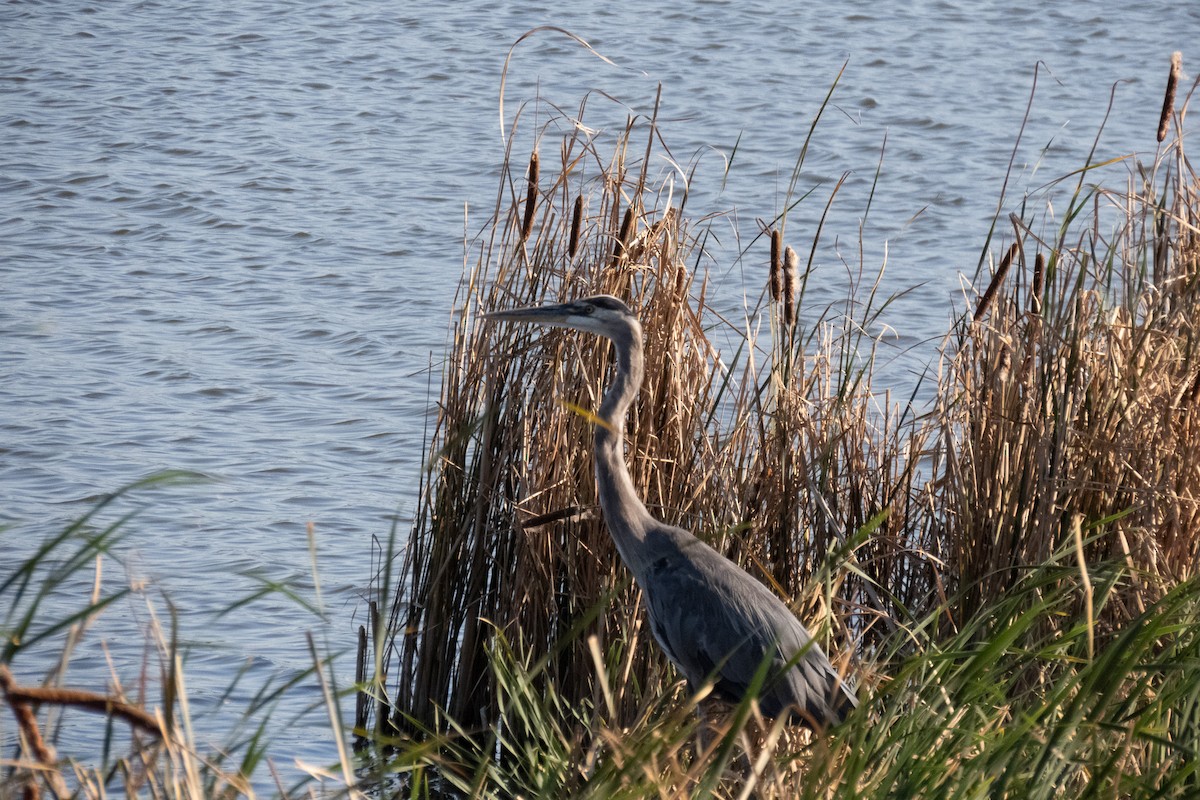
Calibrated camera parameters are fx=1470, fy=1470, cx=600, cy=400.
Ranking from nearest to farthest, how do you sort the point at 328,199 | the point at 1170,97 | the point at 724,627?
the point at 724,627 → the point at 1170,97 → the point at 328,199

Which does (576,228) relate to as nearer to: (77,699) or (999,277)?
(999,277)

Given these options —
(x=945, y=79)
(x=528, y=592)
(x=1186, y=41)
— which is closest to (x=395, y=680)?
(x=528, y=592)

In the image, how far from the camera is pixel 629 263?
13.3 feet

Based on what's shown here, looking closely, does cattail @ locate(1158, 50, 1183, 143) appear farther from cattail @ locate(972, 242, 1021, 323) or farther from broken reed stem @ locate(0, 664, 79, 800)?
broken reed stem @ locate(0, 664, 79, 800)

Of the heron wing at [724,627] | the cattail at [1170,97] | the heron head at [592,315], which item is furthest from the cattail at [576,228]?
the cattail at [1170,97]

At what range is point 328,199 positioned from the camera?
9242 mm

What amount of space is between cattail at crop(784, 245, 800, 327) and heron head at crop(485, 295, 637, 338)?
0.47m

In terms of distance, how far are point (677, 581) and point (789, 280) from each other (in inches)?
33.8

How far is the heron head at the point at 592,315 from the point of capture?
12.0 ft

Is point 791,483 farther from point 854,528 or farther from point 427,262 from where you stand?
point 427,262

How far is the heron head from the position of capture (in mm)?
3660

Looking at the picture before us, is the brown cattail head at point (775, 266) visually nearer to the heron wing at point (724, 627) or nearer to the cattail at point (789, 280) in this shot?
the cattail at point (789, 280)

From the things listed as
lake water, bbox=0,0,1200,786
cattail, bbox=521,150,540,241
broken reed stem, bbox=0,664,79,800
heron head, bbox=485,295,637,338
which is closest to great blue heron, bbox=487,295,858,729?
heron head, bbox=485,295,637,338

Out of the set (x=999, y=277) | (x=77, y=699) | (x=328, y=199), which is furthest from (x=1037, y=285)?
(x=328, y=199)
